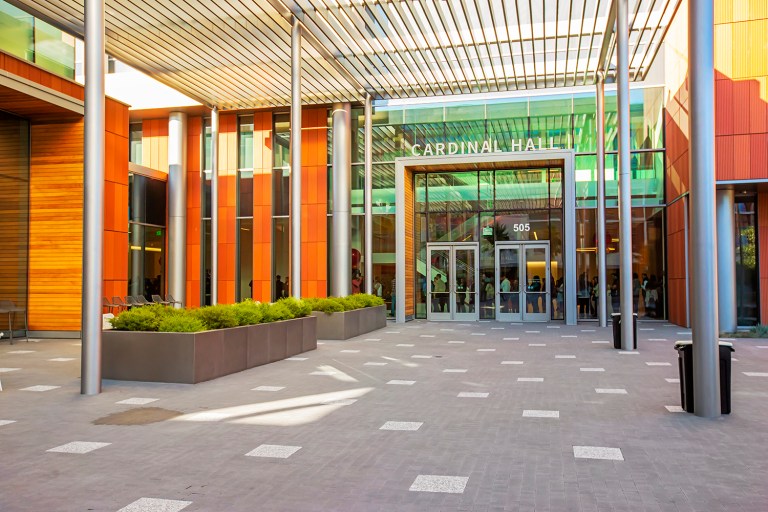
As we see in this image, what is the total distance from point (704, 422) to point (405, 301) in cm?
1708

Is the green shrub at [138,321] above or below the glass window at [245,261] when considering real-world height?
below

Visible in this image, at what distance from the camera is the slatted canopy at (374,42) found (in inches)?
679

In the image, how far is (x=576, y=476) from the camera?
17.4ft

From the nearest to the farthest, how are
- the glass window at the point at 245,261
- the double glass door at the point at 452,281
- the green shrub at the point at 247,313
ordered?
the green shrub at the point at 247,313 → the double glass door at the point at 452,281 → the glass window at the point at 245,261

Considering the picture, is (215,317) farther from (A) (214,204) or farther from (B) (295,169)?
(A) (214,204)

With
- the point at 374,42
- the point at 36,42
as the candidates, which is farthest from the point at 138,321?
the point at 374,42

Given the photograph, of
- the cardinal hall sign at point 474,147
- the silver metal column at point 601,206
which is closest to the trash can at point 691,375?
the silver metal column at point 601,206

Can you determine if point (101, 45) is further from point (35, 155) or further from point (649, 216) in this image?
point (649, 216)

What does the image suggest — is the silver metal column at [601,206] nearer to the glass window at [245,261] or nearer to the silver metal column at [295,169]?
the silver metal column at [295,169]

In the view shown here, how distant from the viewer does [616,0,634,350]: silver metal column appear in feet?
47.8

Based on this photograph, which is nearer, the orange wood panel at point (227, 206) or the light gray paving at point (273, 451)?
the light gray paving at point (273, 451)

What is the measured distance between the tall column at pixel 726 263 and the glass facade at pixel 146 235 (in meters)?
19.5

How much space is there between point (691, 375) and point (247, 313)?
7.41 metres

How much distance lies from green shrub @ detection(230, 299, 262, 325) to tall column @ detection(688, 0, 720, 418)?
291 inches
